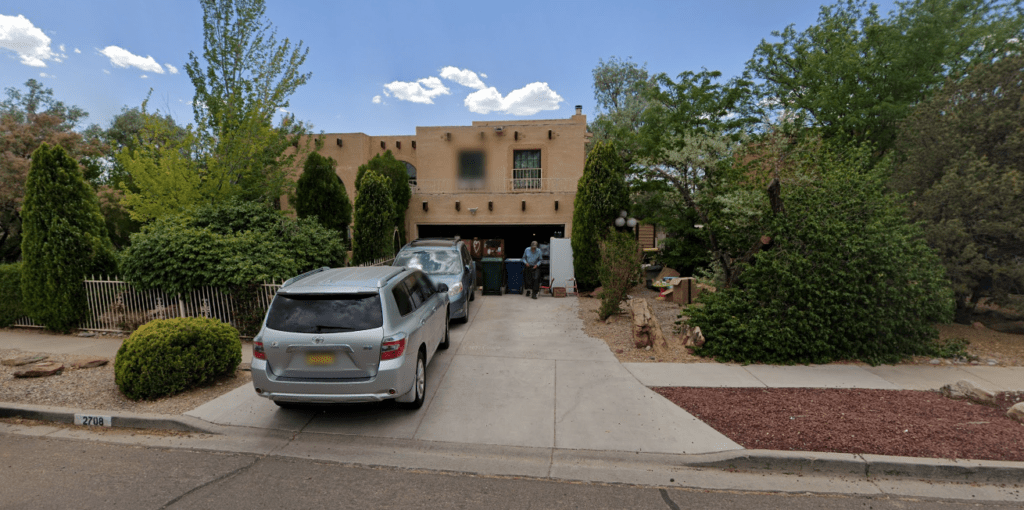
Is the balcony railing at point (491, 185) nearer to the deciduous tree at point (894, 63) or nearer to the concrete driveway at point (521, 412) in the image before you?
the deciduous tree at point (894, 63)

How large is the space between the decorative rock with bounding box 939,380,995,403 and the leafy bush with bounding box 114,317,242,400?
921 centimetres

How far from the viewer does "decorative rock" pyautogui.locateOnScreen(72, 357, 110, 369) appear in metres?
6.72

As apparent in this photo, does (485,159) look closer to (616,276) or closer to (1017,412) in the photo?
(616,276)

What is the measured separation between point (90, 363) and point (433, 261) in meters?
5.88

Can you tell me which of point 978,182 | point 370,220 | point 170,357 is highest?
point 978,182

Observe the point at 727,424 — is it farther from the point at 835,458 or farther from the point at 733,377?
the point at 733,377

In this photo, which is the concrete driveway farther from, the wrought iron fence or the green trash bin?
the green trash bin

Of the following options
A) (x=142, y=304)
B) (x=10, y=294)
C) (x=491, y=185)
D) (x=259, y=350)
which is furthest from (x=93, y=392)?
(x=491, y=185)

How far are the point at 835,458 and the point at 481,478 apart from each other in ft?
10.5

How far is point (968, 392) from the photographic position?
5410 mm

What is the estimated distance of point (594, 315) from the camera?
1042 cm

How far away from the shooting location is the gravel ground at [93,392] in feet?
17.6

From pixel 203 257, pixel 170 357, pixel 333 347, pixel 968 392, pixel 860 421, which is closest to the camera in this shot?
pixel 333 347

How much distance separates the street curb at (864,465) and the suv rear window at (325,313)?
3.43m
